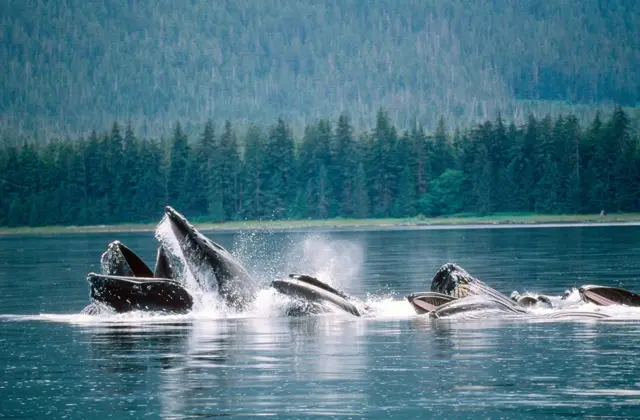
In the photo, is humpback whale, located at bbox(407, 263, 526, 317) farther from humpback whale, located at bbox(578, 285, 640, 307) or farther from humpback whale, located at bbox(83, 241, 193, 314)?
humpback whale, located at bbox(83, 241, 193, 314)

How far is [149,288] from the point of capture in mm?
38688

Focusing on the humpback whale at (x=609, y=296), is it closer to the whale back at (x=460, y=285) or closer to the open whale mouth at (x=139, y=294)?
the whale back at (x=460, y=285)

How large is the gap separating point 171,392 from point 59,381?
9.92 ft

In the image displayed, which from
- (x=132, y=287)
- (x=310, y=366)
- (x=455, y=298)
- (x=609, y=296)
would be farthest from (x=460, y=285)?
(x=310, y=366)

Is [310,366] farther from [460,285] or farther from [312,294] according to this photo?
[460,285]

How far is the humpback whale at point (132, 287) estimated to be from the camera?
3825 cm

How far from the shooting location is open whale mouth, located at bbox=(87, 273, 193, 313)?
125 ft

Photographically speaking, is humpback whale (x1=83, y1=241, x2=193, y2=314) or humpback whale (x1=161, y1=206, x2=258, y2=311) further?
humpback whale (x1=161, y1=206, x2=258, y2=311)

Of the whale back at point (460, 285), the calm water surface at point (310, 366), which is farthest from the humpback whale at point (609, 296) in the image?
the calm water surface at point (310, 366)

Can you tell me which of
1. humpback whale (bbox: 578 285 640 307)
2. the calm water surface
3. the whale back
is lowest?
the calm water surface

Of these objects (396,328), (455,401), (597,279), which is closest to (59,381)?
(455,401)

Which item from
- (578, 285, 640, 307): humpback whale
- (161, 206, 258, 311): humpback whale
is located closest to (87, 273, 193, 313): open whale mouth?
(161, 206, 258, 311): humpback whale

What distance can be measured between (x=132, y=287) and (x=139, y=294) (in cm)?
30

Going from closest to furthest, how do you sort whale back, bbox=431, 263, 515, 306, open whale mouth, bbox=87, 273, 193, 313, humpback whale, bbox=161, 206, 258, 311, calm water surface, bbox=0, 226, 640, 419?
calm water surface, bbox=0, 226, 640, 419, open whale mouth, bbox=87, 273, 193, 313, humpback whale, bbox=161, 206, 258, 311, whale back, bbox=431, 263, 515, 306
